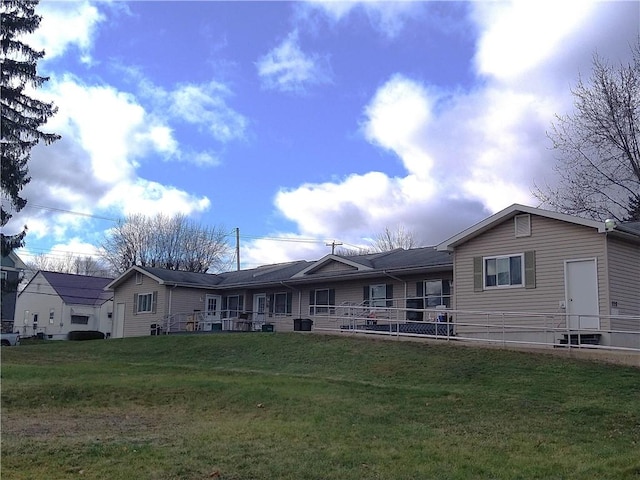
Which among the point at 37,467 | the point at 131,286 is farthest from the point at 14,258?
Result: the point at 37,467

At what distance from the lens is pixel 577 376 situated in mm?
14609

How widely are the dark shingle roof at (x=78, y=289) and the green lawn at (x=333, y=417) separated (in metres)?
35.7

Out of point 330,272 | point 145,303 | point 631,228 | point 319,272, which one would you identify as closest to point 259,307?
point 319,272

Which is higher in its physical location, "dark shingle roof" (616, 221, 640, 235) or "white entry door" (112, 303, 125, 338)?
"dark shingle roof" (616, 221, 640, 235)

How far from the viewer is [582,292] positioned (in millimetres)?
19359

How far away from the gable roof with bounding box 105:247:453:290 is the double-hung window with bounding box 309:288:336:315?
870mm

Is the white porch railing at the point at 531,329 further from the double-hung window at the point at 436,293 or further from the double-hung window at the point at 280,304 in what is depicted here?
the double-hung window at the point at 280,304

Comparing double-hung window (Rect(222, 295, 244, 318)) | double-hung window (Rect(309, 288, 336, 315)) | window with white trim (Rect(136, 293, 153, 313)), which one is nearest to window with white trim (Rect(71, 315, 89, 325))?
window with white trim (Rect(136, 293, 153, 313))

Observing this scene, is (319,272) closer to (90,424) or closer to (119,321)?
(119,321)

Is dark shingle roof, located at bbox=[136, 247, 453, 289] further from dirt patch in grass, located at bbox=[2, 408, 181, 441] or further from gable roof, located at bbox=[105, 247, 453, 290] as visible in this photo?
dirt patch in grass, located at bbox=[2, 408, 181, 441]

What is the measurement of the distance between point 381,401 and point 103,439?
5.16 meters

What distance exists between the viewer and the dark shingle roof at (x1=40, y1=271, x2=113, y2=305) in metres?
53.0

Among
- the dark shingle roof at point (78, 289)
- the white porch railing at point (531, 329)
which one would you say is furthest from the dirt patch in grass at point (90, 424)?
the dark shingle roof at point (78, 289)

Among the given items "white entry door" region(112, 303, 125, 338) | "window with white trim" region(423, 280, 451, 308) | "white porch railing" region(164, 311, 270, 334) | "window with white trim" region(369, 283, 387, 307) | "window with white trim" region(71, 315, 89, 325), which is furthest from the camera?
"window with white trim" region(71, 315, 89, 325)
